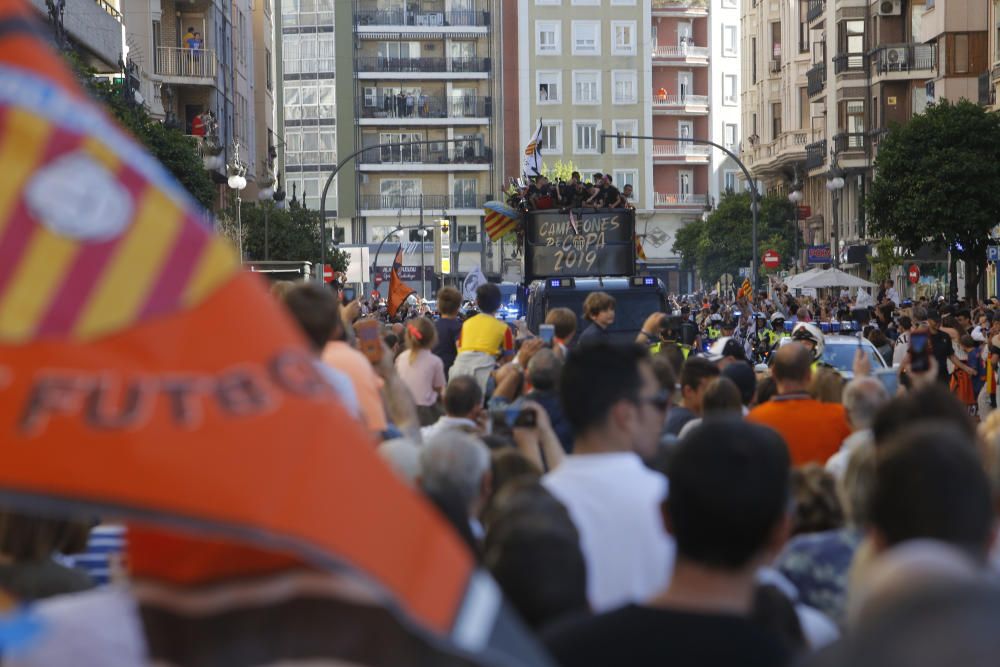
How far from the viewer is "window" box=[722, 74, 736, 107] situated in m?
109

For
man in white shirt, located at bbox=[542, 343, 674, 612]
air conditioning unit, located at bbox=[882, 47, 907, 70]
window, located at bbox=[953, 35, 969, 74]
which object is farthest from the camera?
air conditioning unit, located at bbox=[882, 47, 907, 70]

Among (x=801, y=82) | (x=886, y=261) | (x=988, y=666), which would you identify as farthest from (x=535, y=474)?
(x=801, y=82)

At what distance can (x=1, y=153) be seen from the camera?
233 centimetres

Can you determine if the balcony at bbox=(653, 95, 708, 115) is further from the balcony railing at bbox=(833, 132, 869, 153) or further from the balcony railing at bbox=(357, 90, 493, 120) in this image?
the balcony railing at bbox=(833, 132, 869, 153)

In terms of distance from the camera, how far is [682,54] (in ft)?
355

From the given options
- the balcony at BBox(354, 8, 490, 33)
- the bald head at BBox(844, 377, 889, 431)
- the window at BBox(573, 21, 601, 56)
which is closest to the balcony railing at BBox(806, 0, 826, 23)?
the window at BBox(573, 21, 601, 56)

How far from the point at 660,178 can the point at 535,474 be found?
341ft

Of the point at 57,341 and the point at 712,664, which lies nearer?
the point at 57,341

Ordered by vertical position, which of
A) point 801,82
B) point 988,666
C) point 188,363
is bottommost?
point 988,666

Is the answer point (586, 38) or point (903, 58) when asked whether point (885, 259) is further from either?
point (586, 38)

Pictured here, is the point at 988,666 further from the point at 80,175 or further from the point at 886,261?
the point at 886,261

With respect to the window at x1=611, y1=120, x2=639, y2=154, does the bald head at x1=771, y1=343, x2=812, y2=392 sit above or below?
below

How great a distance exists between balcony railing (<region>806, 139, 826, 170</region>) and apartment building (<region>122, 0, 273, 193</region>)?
1011 inches

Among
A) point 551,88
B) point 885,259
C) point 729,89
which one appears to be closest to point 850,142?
point 885,259
